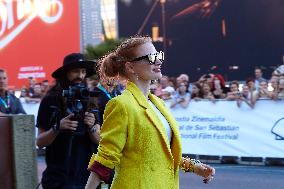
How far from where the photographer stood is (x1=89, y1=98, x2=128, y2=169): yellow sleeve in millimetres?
3014

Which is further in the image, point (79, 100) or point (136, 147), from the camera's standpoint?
point (79, 100)

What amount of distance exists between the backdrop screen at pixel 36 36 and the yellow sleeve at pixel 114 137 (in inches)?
869

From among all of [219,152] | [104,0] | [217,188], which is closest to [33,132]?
[217,188]

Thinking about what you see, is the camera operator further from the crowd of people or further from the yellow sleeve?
the crowd of people

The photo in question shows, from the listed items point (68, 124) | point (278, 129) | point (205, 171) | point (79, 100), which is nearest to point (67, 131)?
point (68, 124)

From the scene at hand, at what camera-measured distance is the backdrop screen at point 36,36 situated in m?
25.2

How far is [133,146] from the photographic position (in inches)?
120

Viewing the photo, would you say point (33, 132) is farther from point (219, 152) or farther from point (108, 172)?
point (219, 152)

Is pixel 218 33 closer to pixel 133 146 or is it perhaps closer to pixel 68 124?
pixel 68 124

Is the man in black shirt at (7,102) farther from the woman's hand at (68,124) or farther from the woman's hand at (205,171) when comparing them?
the woman's hand at (205,171)

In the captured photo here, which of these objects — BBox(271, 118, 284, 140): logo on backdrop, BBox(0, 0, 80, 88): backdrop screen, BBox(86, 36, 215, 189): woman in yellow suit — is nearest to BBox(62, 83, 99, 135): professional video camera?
BBox(86, 36, 215, 189): woman in yellow suit

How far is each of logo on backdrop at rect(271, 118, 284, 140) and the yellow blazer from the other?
26.3ft

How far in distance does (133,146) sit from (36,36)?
2378 cm

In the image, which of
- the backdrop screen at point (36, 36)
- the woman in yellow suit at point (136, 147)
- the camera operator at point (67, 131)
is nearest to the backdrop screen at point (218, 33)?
the backdrop screen at point (36, 36)
